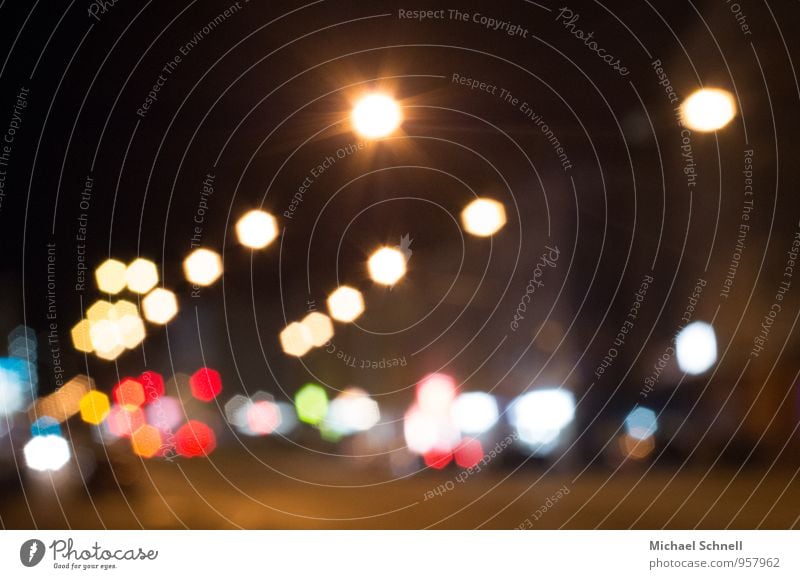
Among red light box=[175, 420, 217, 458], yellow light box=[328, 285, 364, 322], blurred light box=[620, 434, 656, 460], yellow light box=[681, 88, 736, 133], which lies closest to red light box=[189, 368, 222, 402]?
red light box=[175, 420, 217, 458]

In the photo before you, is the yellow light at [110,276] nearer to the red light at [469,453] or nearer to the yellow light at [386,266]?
the yellow light at [386,266]

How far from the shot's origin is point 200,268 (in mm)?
695

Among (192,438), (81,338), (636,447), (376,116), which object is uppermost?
(376,116)

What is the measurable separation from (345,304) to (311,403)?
4.4 inches

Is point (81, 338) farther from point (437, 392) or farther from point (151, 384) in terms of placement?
point (437, 392)

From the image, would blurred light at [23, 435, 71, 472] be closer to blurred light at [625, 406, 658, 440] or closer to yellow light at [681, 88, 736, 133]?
blurred light at [625, 406, 658, 440]

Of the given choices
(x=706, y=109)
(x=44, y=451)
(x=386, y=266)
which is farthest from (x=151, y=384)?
(x=706, y=109)

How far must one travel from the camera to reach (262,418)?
2.30ft

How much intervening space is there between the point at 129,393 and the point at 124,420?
0.03 m

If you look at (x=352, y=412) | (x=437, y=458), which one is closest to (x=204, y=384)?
(x=352, y=412)

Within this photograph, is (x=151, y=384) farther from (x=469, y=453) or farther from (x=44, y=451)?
(x=469, y=453)

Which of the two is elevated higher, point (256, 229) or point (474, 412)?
point (256, 229)
